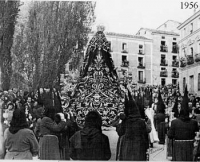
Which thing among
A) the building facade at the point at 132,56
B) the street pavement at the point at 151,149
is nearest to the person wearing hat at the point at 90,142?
the street pavement at the point at 151,149

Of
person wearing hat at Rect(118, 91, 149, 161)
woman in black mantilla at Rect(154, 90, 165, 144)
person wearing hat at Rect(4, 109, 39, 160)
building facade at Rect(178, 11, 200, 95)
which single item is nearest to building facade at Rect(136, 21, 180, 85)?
building facade at Rect(178, 11, 200, 95)

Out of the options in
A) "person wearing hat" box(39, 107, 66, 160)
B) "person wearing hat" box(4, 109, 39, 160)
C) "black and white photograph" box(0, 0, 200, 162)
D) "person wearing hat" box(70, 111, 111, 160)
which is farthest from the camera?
"black and white photograph" box(0, 0, 200, 162)

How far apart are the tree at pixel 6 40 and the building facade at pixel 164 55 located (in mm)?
2199

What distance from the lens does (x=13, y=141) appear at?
465 centimetres

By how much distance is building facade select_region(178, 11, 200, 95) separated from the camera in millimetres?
5906

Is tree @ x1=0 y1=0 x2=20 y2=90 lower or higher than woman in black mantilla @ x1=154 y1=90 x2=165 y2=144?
higher

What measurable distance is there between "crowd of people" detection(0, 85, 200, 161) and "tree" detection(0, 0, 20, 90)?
303 millimetres

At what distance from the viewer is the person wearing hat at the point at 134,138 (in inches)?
209

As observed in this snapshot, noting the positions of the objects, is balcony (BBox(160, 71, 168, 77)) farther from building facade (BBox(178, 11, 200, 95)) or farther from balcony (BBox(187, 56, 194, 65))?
balcony (BBox(187, 56, 194, 65))

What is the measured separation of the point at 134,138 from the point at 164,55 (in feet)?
5.23

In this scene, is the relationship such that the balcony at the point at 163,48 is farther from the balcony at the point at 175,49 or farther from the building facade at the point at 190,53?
the building facade at the point at 190,53

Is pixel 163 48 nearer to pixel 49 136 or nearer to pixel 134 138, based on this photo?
pixel 134 138

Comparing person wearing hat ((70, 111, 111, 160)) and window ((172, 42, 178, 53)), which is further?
window ((172, 42, 178, 53))

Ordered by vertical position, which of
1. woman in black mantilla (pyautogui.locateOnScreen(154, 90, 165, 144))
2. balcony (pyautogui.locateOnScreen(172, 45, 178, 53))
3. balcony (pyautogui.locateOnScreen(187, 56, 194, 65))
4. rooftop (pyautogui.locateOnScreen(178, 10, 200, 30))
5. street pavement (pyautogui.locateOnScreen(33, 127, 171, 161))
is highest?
rooftop (pyautogui.locateOnScreen(178, 10, 200, 30))
